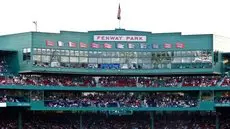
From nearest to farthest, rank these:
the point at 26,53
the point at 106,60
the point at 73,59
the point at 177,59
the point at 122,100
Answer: the point at 26,53 → the point at 73,59 → the point at 177,59 → the point at 122,100 → the point at 106,60

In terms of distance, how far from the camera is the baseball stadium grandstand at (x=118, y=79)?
278 feet

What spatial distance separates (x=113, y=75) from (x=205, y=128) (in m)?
15.4

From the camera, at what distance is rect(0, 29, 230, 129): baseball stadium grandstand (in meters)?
84.8

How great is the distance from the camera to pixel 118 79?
89500mm

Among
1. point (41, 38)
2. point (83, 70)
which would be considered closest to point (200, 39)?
point (83, 70)

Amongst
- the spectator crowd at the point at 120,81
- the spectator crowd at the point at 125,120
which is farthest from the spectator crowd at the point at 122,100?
the spectator crowd at the point at 125,120

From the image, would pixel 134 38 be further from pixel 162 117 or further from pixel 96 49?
pixel 162 117

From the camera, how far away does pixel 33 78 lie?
85312mm

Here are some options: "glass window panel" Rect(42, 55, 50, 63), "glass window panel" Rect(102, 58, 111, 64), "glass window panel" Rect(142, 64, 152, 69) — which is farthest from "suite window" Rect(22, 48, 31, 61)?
"glass window panel" Rect(142, 64, 152, 69)

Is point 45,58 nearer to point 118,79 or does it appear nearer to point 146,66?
point 118,79

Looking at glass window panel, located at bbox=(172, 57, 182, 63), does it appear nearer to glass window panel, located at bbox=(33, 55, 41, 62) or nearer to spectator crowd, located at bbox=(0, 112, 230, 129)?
spectator crowd, located at bbox=(0, 112, 230, 129)

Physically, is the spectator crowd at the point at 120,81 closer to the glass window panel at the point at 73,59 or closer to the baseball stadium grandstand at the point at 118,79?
the baseball stadium grandstand at the point at 118,79

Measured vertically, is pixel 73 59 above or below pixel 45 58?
below

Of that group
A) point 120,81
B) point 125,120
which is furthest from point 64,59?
point 125,120
